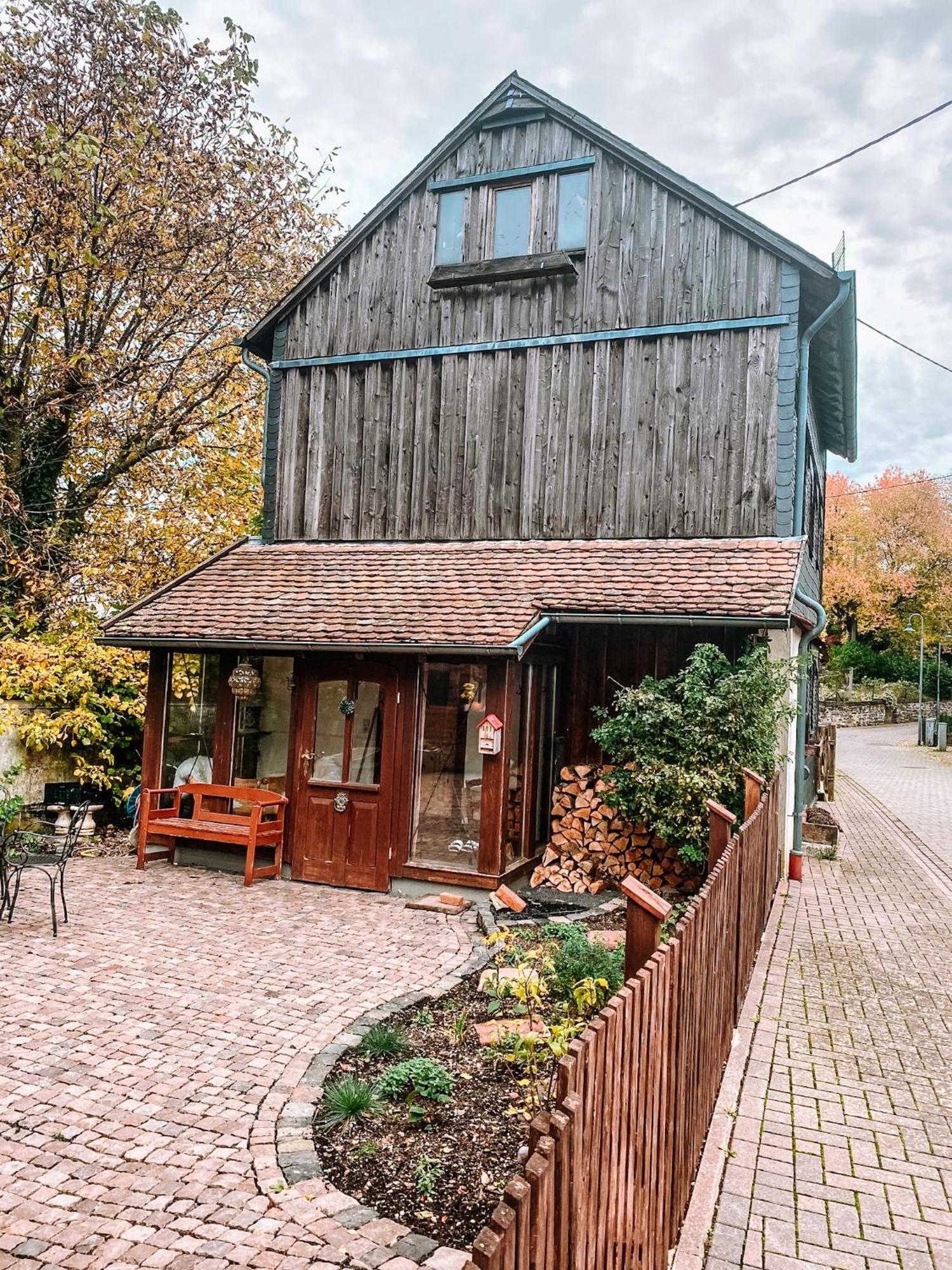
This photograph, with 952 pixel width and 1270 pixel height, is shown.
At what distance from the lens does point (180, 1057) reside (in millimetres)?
5035

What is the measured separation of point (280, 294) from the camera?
56.2 ft

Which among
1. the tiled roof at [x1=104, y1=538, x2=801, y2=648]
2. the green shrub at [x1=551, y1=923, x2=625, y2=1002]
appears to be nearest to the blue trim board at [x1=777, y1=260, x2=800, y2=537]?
the tiled roof at [x1=104, y1=538, x2=801, y2=648]

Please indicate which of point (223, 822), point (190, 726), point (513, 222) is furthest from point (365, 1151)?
point (513, 222)

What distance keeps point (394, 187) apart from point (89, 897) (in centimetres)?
980

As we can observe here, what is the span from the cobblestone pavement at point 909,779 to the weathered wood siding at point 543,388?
20.1ft

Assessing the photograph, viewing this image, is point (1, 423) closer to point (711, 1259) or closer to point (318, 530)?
point (318, 530)

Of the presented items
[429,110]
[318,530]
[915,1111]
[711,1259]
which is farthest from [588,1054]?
[429,110]

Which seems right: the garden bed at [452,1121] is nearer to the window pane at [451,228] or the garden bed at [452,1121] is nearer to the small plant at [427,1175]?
the small plant at [427,1175]

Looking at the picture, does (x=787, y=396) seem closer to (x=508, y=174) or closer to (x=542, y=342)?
(x=542, y=342)

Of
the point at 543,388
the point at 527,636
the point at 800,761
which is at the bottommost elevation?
the point at 800,761

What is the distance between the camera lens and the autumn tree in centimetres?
1352

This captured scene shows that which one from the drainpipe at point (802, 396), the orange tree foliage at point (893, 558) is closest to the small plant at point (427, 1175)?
the drainpipe at point (802, 396)

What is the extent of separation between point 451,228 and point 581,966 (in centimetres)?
982

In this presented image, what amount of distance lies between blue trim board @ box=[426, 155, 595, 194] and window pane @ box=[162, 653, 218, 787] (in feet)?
22.9
